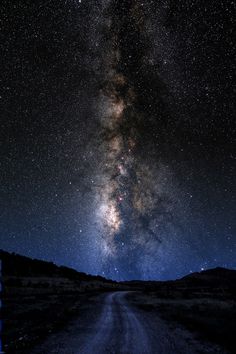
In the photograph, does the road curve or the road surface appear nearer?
the road surface

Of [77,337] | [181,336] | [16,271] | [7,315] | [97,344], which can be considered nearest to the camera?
[97,344]

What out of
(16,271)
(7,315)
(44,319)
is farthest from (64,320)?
(16,271)

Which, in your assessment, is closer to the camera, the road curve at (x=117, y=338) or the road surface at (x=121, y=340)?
the road surface at (x=121, y=340)

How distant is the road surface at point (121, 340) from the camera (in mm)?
11625

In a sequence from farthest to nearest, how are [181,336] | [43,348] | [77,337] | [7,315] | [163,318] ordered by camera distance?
[163,318]
[7,315]
[181,336]
[77,337]
[43,348]

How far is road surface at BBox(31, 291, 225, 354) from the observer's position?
11625 millimetres

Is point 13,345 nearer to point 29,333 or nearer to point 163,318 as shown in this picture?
point 29,333

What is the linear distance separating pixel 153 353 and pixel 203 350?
2054mm

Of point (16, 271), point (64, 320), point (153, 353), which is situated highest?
point (16, 271)

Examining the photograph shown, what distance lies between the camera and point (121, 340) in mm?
13414

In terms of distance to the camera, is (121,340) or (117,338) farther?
(117,338)

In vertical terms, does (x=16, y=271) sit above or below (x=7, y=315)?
above

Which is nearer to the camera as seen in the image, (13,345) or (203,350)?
(13,345)

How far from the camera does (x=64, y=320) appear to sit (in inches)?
727
